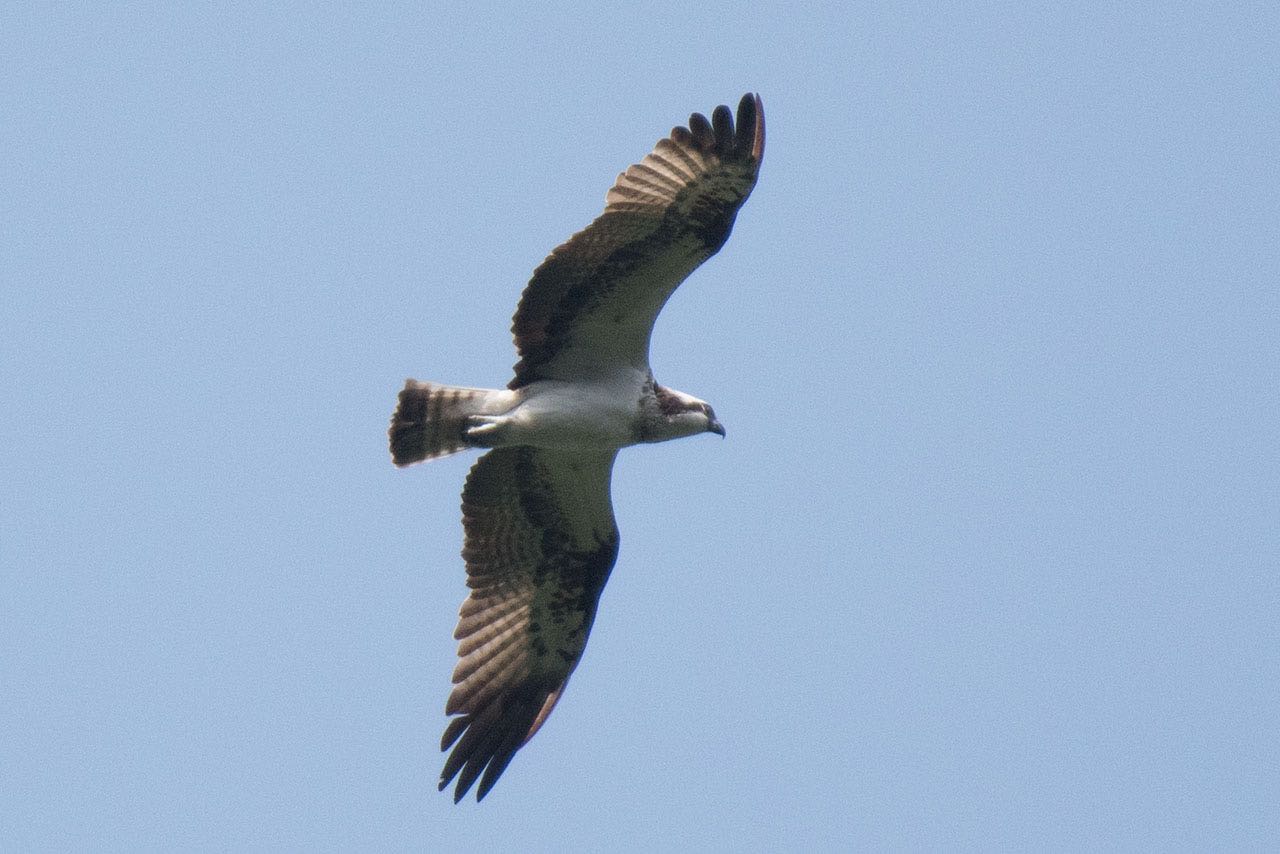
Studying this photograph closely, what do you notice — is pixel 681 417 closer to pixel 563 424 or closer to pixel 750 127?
pixel 563 424

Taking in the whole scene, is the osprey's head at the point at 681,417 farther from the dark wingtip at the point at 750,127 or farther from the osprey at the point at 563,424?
the dark wingtip at the point at 750,127

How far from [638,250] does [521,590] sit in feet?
8.01

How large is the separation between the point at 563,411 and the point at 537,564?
52.3 inches

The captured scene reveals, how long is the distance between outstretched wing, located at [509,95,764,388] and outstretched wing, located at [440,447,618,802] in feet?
2.55

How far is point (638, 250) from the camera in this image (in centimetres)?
912

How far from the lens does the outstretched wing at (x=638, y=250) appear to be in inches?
350

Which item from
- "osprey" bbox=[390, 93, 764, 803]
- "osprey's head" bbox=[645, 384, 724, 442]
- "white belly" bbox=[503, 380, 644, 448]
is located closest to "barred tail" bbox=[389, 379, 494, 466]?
"osprey" bbox=[390, 93, 764, 803]

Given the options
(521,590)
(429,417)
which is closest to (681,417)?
(429,417)

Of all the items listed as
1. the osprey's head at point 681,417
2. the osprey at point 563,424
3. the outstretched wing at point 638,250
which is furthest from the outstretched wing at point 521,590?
the outstretched wing at point 638,250

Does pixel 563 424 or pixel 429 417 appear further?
pixel 429 417

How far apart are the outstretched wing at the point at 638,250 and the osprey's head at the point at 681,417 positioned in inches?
10.2

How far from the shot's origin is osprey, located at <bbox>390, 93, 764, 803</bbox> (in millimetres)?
8984

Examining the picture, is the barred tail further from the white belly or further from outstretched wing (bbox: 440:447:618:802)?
outstretched wing (bbox: 440:447:618:802)


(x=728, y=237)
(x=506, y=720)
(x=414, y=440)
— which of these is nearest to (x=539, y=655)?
(x=506, y=720)
